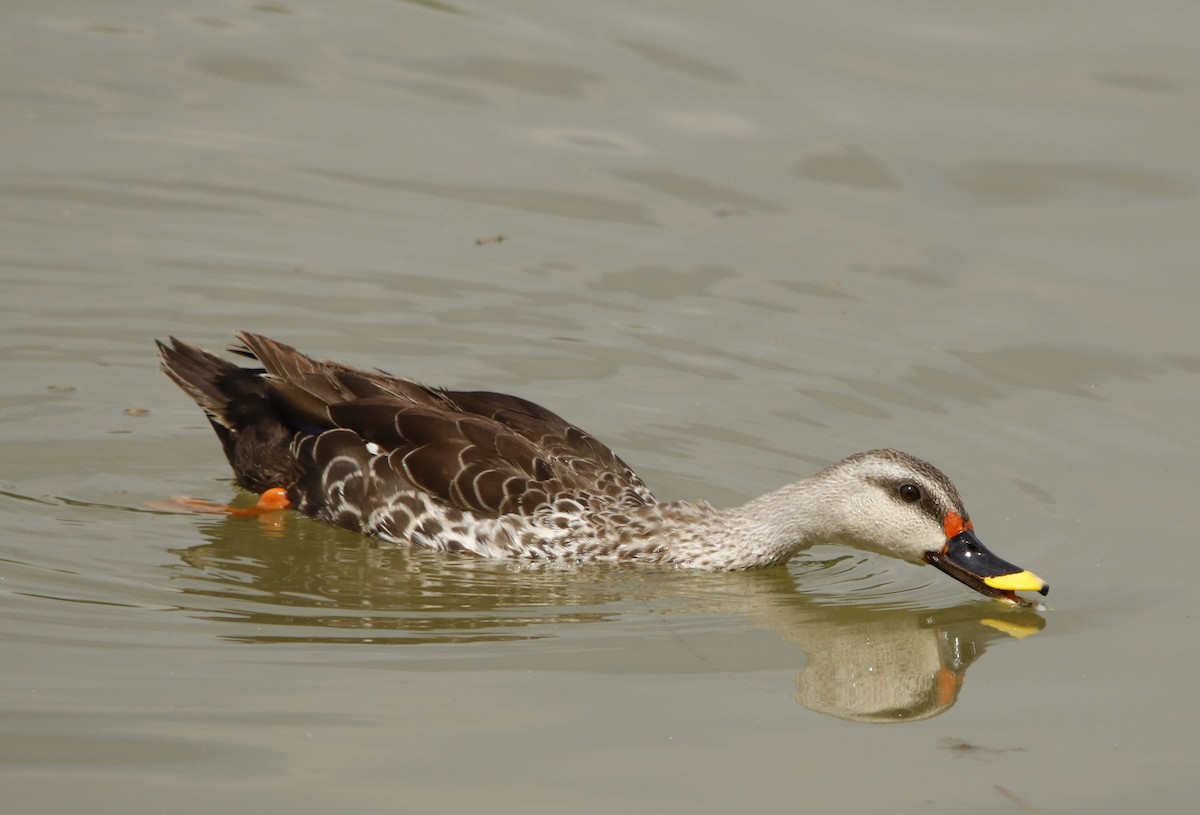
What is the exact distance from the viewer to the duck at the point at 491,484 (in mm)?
9664

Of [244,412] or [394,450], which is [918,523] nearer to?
[394,450]

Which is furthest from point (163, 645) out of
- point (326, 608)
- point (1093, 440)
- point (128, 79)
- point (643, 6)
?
point (643, 6)

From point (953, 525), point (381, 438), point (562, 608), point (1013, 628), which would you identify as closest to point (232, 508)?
point (381, 438)

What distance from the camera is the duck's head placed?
9.08 metres

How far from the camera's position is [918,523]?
367 inches

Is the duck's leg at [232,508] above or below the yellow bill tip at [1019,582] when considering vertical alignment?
below

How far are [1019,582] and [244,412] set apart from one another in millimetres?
4451

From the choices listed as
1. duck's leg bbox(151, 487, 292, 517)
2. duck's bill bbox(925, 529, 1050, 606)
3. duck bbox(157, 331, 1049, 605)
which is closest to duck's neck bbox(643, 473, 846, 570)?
duck bbox(157, 331, 1049, 605)

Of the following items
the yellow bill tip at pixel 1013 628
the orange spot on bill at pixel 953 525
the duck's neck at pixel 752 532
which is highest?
the orange spot on bill at pixel 953 525

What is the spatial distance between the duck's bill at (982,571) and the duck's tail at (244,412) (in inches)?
146

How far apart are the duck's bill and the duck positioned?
8cm

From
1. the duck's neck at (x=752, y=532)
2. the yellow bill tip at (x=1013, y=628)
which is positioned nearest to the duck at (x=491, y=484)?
the duck's neck at (x=752, y=532)

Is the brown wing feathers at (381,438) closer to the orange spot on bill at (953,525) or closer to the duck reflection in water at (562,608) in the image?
the duck reflection in water at (562,608)

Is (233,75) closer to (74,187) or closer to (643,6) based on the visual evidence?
(74,187)
